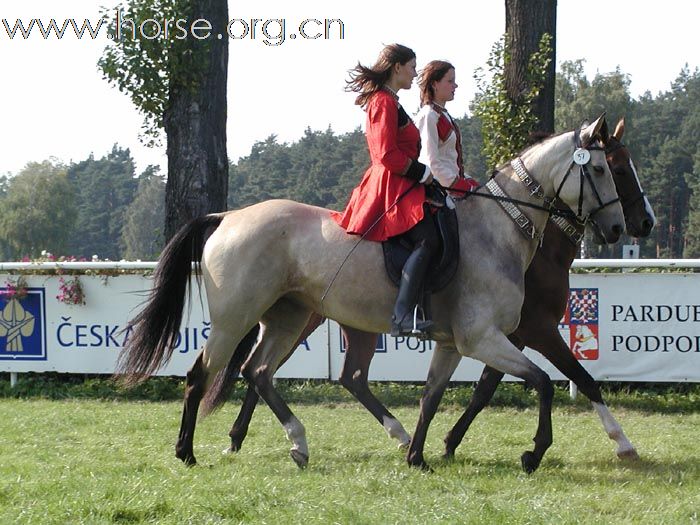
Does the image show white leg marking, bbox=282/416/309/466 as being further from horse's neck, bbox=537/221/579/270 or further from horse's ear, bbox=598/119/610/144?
horse's ear, bbox=598/119/610/144

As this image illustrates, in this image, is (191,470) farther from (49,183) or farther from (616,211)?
(49,183)

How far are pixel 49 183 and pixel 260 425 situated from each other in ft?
294

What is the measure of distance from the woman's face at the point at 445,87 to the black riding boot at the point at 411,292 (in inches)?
48.1

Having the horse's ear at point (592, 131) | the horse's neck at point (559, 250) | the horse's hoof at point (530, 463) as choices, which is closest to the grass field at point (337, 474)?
the horse's hoof at point (530, 463)

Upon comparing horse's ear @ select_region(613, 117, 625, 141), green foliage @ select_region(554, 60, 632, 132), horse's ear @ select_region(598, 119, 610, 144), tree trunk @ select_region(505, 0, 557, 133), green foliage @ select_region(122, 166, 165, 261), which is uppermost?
green foliage @ select_region(554, 60, 632, 132)

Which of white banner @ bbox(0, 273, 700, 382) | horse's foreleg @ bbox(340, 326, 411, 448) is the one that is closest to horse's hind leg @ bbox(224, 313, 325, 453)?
horse's foreleg @ bbox(340, 326, 411, 448)

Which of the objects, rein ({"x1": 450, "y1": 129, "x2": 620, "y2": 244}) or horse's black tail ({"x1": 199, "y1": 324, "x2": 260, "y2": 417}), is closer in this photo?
rein ({"x1": 450, "y1": 129, "x2": 620, "y2": 244})

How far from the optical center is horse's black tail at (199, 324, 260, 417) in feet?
23.3

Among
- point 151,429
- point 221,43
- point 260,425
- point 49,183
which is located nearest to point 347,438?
point 260,425

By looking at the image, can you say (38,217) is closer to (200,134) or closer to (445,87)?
(200,134)

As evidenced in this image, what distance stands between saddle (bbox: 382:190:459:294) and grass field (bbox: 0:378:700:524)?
1.18m

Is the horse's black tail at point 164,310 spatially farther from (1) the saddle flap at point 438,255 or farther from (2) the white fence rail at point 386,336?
(2) the white fence rail at point 386,336

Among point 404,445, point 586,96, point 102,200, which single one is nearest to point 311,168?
point 586,96

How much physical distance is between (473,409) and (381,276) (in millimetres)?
1376
